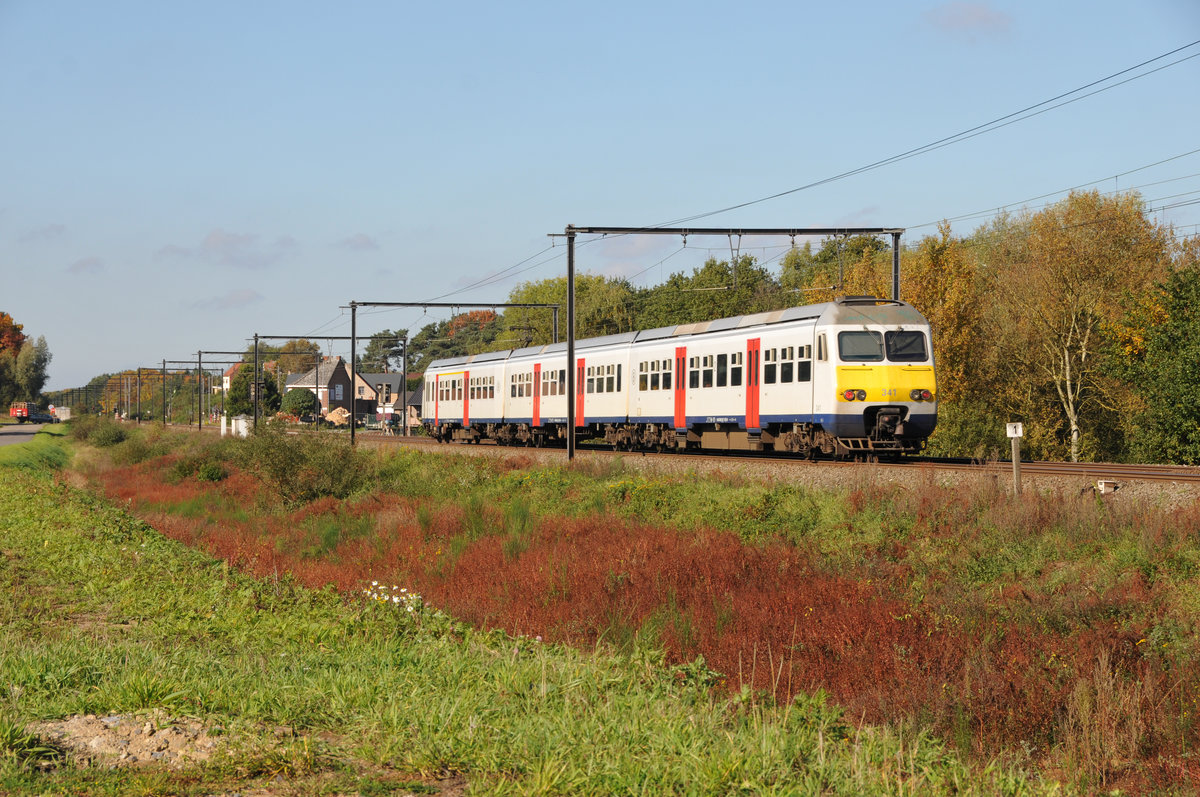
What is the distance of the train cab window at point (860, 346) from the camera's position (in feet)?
76.6

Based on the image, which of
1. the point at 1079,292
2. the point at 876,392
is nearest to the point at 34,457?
the point at 876,392

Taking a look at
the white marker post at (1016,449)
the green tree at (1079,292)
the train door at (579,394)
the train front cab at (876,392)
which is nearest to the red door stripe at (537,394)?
the train door at (579,394)

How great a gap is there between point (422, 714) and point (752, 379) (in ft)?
68.5

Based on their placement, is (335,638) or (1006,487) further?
(1006,487)

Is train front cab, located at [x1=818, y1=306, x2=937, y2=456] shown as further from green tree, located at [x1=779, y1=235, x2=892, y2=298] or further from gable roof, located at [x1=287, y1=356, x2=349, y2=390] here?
gable roof, located at [x1=287, y1=356, x2=349, y2=390]

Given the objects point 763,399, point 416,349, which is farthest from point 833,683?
point 416,349

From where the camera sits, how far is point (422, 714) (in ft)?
21.1

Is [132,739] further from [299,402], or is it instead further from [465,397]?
[299,402]

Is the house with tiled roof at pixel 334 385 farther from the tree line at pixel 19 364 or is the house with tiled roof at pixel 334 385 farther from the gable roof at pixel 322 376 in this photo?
the tree line at pixel 19 364

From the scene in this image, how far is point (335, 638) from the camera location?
9.70 metres

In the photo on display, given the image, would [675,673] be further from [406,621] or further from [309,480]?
[309,480]

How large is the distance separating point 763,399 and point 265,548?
12165mm

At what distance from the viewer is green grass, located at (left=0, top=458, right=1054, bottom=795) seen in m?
5.54

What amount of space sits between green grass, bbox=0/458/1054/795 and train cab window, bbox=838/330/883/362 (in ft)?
48.4
